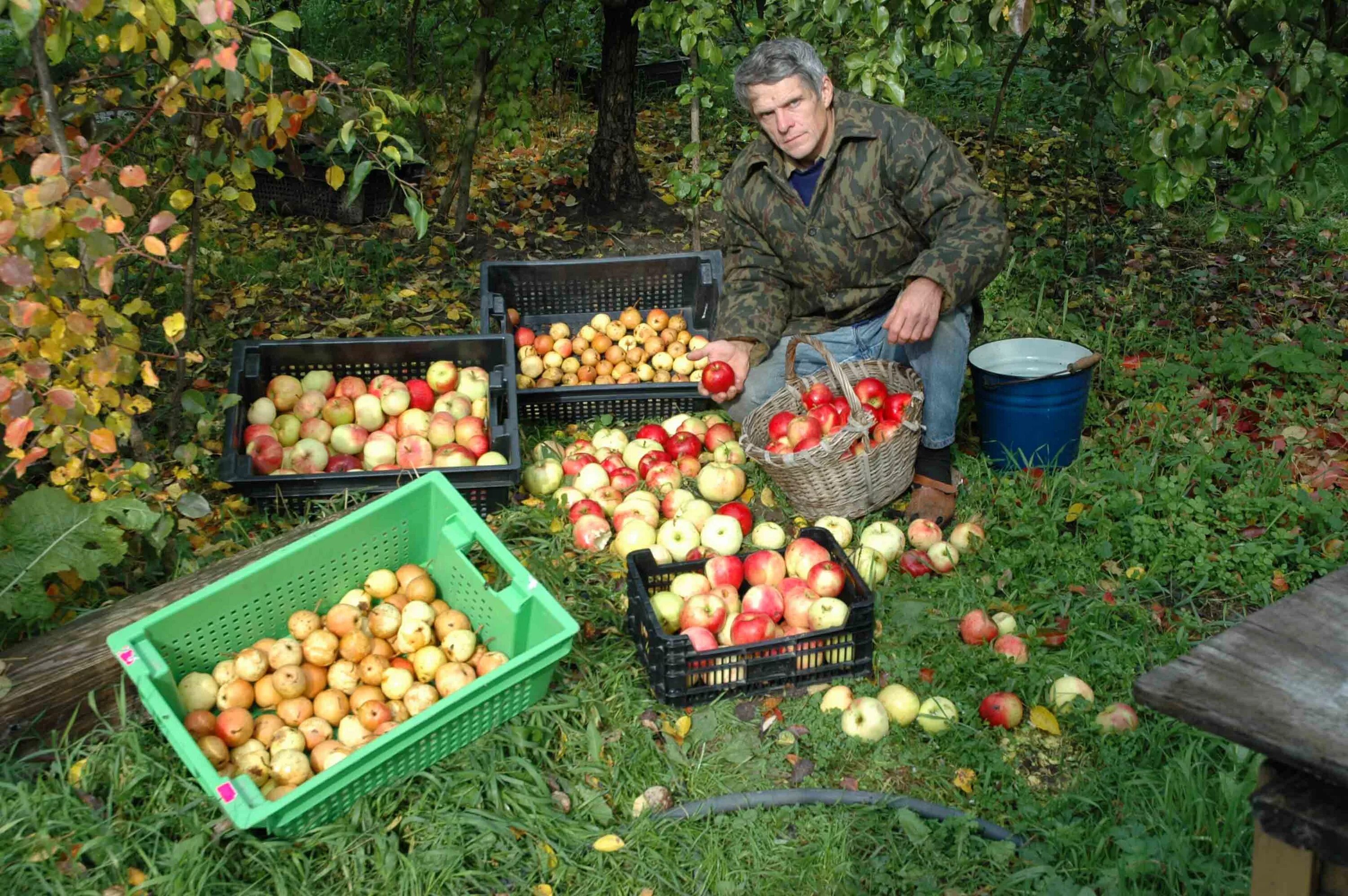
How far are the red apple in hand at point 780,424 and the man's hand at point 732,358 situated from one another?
334 mm

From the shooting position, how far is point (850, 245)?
4.14 m

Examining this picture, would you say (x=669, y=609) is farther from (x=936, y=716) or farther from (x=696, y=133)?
(x=696, y=133)

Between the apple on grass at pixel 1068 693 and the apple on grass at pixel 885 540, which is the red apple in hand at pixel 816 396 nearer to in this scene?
the apple on grass at pixel 885 540

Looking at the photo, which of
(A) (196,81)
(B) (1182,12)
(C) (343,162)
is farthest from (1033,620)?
(C) (343,162)

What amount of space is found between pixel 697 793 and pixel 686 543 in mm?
1020

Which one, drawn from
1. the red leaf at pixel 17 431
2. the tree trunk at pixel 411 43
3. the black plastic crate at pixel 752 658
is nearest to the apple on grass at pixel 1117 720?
the black plastic crate at pixel 752 658

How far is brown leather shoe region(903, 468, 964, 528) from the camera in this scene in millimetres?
4027

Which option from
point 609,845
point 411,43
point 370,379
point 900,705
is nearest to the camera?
point 609,845

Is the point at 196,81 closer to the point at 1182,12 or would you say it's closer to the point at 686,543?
the point at 686,543

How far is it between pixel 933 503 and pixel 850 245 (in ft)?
3.27

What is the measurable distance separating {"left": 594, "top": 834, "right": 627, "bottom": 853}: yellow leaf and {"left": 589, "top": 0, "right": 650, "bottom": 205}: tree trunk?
428 centimetres

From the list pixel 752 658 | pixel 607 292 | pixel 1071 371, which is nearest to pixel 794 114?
pixel 1071 371

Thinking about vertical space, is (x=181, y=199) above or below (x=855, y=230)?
above

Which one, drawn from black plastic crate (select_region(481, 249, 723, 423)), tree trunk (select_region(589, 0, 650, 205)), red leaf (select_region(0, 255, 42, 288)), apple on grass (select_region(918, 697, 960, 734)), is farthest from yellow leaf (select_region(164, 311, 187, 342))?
tree trunk (select_region(589, 0, 650, 205))
